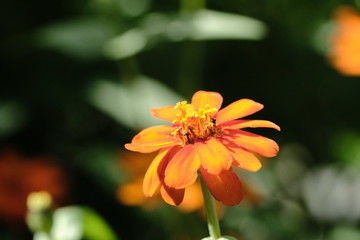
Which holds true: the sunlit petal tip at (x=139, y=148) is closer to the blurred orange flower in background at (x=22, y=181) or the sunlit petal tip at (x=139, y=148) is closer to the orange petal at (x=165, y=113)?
the orange petal at (x=165, y=113)

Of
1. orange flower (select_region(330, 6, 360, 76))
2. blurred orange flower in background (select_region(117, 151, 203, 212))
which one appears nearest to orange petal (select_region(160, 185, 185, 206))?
blurred orange flower in background (select_region(117, 151, 203, 212))

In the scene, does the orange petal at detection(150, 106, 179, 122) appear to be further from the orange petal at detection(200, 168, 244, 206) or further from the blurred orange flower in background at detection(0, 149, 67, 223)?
the blurred orange flower in background at detection(0, 149, 67, 223)

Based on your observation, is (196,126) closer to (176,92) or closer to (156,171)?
(156,171)

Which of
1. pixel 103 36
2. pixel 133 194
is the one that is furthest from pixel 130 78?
pixel 133 194

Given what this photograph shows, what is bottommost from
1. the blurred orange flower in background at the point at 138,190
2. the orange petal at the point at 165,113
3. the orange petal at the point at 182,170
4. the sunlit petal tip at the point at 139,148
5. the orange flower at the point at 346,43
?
the orange petal at the point at 182,170

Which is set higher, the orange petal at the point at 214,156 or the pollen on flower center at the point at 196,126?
the pollen on flower center at the point at 196,126

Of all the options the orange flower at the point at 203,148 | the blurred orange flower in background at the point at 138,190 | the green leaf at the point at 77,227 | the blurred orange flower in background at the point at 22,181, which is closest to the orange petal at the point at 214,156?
the orange flower at the point at 203,148
